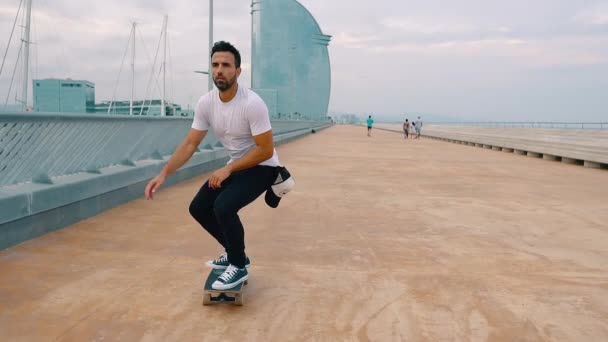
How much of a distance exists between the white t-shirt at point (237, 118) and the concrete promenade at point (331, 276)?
45.7 inches

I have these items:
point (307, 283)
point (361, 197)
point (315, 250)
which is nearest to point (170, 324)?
point (307, 283)

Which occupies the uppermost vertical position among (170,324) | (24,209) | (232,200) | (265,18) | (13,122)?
(265,18)

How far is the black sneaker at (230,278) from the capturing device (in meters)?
3.51

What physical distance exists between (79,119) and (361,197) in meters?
4.64

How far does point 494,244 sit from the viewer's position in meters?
5.60

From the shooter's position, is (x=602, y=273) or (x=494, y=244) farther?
(x=494, y=244)

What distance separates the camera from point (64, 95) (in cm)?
6394

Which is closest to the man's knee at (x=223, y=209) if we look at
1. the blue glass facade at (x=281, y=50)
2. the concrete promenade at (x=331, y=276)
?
the concrete promenade at (x=331, y=276)

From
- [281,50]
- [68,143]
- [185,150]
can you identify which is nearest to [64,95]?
[68,143]

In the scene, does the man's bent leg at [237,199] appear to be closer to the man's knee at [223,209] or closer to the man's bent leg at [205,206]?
the man's knee at [223,209]

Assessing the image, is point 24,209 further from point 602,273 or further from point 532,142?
point 532,142

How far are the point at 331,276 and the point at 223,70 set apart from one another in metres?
1.99

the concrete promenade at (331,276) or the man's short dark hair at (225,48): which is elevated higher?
the man's short dark hair at (225,48)

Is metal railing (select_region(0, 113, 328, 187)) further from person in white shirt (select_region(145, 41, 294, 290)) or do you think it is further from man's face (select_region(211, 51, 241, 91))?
man's face (select_region(211, 51, 241, 91))
